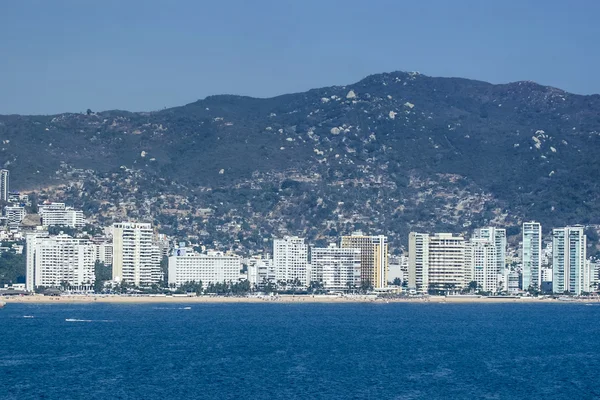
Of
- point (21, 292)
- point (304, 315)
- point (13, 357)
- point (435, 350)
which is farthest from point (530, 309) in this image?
point (13, 357)

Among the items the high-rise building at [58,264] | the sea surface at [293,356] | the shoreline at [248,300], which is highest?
the high-rise building at [58,264]

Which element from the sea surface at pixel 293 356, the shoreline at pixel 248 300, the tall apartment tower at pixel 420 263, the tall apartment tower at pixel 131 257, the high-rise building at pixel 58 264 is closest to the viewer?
the sea surface at pixel 293 356

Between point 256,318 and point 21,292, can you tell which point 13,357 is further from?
point 21,292

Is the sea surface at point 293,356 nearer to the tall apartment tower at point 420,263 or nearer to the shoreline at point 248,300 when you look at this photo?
the shoreline at point 248,300

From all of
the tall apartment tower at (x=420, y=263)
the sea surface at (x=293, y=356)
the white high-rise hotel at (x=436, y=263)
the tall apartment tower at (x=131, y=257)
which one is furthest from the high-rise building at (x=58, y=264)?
the white high-rise hotel at (x=436, y=263)

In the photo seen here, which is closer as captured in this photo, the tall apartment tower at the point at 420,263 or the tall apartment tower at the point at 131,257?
the tall apartment tower at the point at 131,257

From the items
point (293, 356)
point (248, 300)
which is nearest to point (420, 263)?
point (248, 300)

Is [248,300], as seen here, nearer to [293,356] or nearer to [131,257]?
[131,257]

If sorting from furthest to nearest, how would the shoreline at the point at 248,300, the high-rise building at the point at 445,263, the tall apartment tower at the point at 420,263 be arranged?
the tall apartment tower at the point at 420,263 < the high-rise building at the point at 445,263 < the shoreline at the point at 248,300
